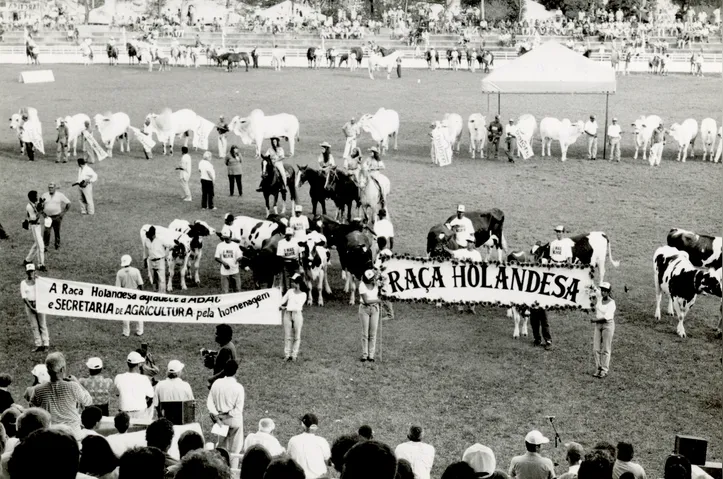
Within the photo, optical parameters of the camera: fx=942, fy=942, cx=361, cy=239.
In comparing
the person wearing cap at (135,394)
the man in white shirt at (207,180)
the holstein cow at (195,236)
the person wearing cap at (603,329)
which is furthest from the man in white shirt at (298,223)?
the person wearing cap at (135,394)

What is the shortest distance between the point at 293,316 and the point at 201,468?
8885 mm

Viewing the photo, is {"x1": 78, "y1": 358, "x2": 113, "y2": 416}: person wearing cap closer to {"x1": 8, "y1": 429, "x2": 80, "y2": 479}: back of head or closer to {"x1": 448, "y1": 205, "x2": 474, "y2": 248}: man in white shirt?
{"x1": 8, "y1": 429, "x2": 80, "y2": 479}: back of head

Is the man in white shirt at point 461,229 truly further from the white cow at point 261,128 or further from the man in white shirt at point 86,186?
the white cow at point 261,128

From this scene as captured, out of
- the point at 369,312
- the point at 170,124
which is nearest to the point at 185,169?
the point at 170,124

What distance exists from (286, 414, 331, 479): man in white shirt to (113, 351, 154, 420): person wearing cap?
103 inches

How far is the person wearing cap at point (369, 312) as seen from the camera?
1445cm

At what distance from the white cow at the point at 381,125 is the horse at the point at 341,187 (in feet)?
22.5

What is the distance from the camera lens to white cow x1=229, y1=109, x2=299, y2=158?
28.9 meters

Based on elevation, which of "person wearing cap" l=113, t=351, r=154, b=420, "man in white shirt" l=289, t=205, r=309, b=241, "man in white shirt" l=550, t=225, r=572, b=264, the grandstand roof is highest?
the grandstand roof

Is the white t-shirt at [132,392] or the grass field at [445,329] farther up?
the white t-shirt at [132,392]

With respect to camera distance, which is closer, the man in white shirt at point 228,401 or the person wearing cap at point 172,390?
the man in white shirt at point 228,401

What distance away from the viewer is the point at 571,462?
9406mm

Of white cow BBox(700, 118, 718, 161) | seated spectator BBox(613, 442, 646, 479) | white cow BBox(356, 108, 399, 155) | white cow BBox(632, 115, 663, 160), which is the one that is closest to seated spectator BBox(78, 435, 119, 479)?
seated spectator BBox(613, 442, 646, 479)

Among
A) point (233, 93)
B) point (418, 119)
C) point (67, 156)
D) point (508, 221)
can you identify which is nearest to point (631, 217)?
point (508, 221)
